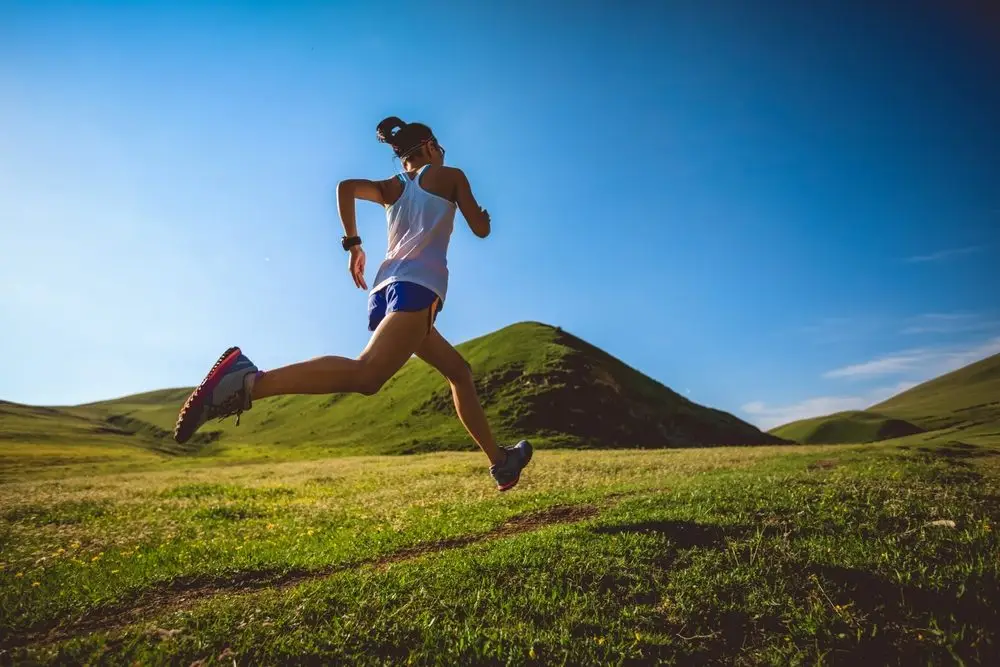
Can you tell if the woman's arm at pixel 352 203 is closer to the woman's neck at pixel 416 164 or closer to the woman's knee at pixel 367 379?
the woman's neck at pixel 416 164

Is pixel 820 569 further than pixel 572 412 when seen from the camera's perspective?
No

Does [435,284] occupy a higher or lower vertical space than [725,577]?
higher

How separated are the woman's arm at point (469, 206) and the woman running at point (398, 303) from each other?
0.01 meters

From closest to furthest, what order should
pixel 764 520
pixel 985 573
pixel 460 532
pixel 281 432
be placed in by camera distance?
pixel 985 573, pixel 764 520, pixel 460 532, pixel 281 432

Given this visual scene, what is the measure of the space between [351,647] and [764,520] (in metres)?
5.37

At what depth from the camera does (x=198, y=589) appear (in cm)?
579

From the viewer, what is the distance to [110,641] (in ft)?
13.6

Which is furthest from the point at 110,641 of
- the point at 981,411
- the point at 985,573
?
the point at 981,411

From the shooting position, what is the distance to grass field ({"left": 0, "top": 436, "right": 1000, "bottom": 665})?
396 cm

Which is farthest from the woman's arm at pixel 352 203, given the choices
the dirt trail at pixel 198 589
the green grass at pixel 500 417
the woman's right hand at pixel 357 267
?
the green grass at pixel 500 417

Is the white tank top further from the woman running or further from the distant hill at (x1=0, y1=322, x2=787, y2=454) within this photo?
the distant hill at (x1=0, y1=322, x2=787, y2=454)

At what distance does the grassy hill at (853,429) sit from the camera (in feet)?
527

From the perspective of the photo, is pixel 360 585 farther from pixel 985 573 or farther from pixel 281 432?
pixel 281 432

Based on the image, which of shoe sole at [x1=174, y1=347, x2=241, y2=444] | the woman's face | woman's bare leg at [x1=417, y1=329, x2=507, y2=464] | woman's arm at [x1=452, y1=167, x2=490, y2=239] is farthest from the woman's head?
shoe sole at [x1=174, y1=347, x2=241, y2=444]
